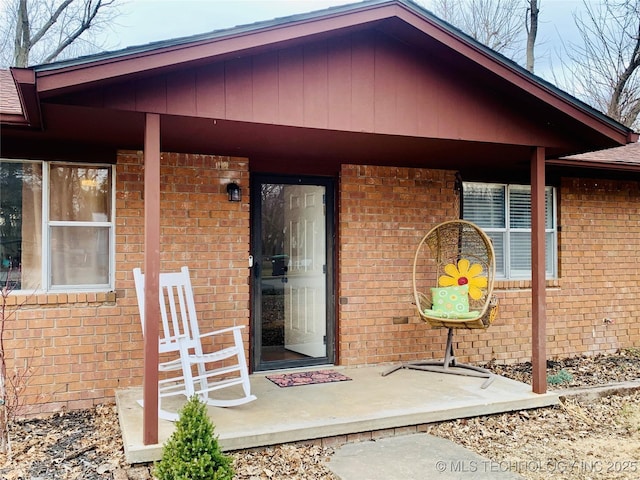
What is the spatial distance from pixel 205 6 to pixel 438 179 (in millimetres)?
16657

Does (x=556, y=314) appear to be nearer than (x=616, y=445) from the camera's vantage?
No

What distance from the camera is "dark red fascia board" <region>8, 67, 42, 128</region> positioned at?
306 cm

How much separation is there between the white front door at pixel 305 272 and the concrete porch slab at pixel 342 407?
62 centimetres

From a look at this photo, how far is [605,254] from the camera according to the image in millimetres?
7074

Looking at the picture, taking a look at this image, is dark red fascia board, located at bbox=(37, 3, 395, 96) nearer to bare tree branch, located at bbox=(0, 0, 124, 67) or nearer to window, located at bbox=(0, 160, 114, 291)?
window, located at bbox=(0, 160, 114, 291)

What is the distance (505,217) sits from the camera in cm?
660

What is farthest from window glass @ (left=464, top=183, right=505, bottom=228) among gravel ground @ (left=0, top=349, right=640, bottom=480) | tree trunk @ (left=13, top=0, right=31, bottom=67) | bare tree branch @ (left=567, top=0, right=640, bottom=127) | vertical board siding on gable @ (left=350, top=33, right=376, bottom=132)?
tree trunk @ (left=13, top=0, right=31, bottom=67)

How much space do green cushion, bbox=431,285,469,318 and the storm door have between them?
110 cm

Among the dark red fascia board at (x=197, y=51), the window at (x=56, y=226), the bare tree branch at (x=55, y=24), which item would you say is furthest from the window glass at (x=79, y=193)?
the bare tree branch at (x=55, y=24)

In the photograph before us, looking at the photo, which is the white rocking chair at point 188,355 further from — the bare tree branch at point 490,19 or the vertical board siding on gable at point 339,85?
the bare tree branch at point 490,19

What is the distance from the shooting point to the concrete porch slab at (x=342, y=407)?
3.75 metres

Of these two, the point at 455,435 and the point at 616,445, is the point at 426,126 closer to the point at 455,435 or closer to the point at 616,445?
the point at 455,435

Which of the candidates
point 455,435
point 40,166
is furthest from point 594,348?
point 40,166

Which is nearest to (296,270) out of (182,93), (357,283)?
(357,283)
